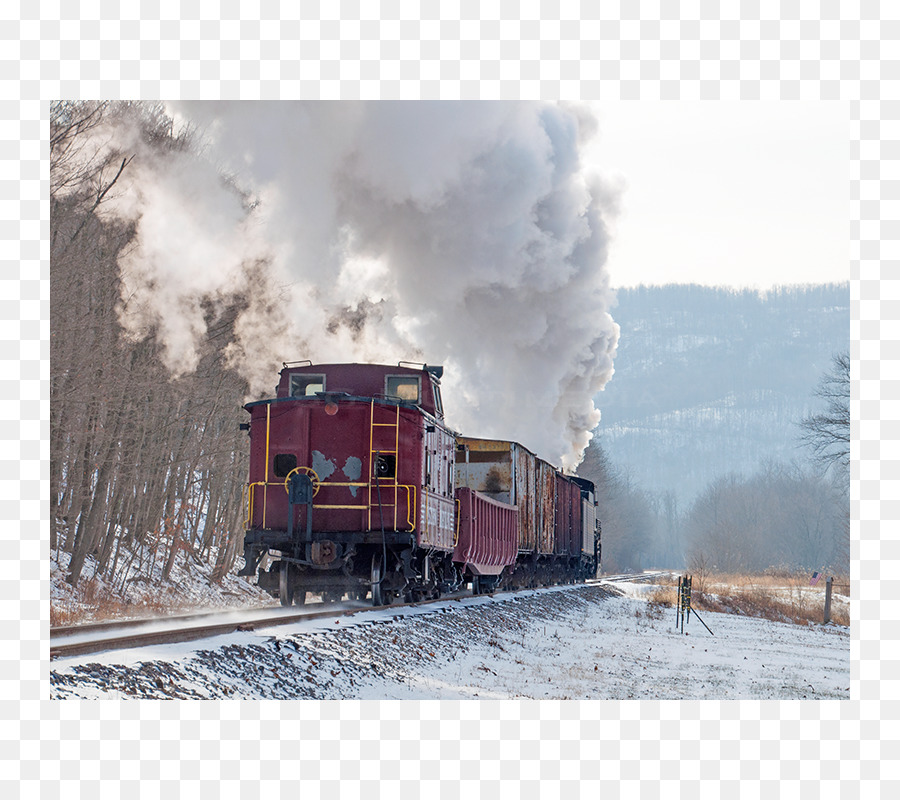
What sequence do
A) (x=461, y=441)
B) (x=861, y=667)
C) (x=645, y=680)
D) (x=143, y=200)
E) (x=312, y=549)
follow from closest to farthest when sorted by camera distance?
(x=861, y=667) < (x=645, y=680) < (x=312, y=549) < (x=143, y=200) < (x=461, y=441)

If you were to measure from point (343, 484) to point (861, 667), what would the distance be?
9.79m

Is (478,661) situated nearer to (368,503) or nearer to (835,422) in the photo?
(368,503)

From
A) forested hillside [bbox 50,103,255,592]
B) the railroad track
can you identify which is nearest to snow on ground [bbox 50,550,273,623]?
forested hillside [bbox 50,103,255,592]

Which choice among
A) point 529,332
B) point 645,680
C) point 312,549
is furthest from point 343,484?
point 529,332

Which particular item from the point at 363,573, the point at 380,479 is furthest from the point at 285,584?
the point at 380,479

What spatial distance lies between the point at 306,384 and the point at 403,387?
180cm

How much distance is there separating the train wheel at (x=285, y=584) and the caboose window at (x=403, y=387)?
361cm

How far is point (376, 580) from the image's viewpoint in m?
17.8

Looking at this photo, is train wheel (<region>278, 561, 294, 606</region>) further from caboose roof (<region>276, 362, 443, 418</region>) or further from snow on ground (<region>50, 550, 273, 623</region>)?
caboose roof (<region>276, 362, 443, 418</region>)

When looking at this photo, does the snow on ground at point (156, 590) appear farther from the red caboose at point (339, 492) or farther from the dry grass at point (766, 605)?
the dry grass at point (766, 605)

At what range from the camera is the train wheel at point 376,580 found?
699 inches

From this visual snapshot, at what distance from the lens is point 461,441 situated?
2538 cm

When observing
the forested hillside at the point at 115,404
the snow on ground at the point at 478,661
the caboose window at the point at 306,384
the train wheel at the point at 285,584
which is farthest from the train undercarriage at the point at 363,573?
the forested hillside at the point at 115,404

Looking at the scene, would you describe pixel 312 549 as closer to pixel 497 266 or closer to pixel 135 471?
pixel 135 471
